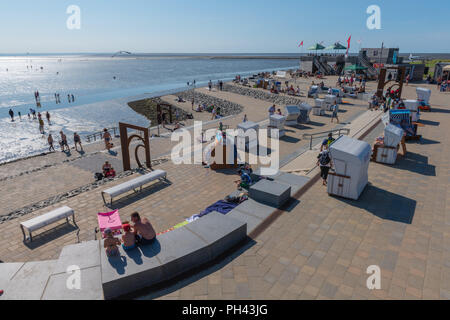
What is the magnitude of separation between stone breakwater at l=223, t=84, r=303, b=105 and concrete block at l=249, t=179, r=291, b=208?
22201 mm

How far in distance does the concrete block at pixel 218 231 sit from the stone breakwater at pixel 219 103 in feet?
74.5

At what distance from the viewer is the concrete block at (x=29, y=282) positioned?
4.92 meters

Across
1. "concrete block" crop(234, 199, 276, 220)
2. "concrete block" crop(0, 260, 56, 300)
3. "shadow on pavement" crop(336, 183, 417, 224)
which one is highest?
"concrete block" crop(234, 199, 276, 220)

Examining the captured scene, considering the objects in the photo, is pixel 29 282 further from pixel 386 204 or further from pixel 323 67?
pixel 323 67

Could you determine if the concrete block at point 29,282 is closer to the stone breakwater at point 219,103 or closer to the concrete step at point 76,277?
the concrete step at point 76,277

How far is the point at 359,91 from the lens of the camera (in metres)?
30.5

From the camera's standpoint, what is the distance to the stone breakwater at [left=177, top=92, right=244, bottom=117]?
1188 inches

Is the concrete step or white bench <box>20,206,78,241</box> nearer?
the concrete step

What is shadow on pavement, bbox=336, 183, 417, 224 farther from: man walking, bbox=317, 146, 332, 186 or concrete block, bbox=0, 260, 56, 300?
concrete block, bbox=0, 260, 56, 300

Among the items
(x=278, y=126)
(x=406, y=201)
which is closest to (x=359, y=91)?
(x=278, y=126)

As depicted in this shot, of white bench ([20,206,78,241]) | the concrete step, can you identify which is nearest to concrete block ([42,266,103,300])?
the concrete step

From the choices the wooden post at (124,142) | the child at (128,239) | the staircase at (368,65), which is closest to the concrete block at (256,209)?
the child at (128,239)
